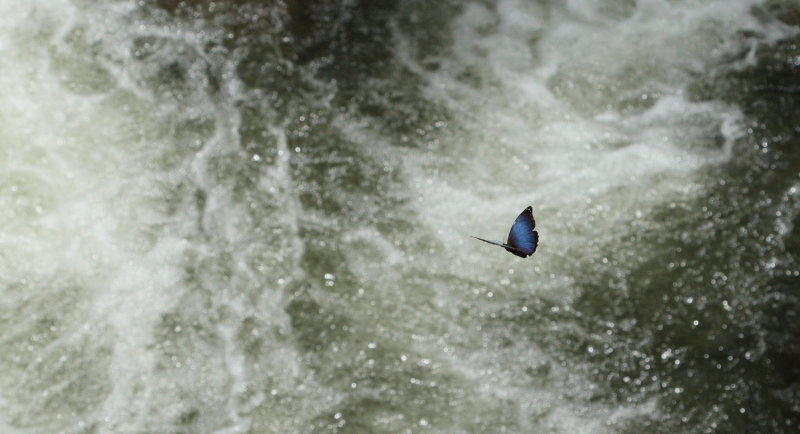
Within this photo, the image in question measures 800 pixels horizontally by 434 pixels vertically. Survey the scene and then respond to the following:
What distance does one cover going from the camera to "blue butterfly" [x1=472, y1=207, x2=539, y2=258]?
131 cm

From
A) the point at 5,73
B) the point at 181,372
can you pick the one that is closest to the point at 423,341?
the point at 181,372

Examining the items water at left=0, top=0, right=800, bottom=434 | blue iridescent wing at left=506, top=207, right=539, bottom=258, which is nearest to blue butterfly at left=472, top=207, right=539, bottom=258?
blue iridescent wing at left=506, top=207, right=539, bottom=258

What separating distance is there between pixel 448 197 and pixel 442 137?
0.52ft

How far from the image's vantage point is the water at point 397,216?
4.95ft

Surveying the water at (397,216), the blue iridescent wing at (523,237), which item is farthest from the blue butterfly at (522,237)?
the water at (397,216)

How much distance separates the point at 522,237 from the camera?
52.8 inches

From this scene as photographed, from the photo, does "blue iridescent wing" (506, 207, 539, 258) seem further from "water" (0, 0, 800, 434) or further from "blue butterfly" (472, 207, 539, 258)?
"water" (0, 0, 800, 434)

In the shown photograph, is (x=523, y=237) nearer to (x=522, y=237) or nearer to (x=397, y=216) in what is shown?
(x=522, y=237)

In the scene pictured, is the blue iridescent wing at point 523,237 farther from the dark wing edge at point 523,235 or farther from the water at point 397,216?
the water at point 397,216

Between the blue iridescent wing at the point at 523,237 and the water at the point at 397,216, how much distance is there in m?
0.27

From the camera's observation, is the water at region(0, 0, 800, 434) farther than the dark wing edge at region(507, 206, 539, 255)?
Yes

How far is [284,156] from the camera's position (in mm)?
1751

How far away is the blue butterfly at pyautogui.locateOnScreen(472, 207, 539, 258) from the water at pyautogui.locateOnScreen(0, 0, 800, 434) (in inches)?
10.7

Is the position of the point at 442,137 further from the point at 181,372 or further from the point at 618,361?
the point at 181,372
